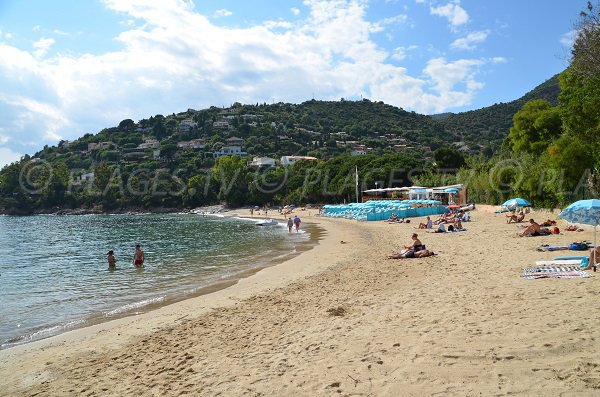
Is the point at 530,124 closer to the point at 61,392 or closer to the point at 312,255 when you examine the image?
the point at 312,255

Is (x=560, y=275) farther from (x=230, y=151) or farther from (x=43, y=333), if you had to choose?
(x=230, y=151)

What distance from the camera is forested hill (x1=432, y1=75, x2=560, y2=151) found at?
13838 centimetres

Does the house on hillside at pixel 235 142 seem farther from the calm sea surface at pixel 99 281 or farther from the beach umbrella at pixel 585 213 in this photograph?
the beach umbrella at pixel 585 213

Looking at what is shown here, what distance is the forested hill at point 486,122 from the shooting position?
454 feet

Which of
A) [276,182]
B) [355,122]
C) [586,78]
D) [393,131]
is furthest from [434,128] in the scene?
[586,78]

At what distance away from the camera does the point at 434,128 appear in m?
162

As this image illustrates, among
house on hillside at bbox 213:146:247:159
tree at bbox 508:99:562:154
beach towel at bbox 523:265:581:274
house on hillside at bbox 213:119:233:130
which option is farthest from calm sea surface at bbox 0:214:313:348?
house on hillside at bbox 213:119:233:130

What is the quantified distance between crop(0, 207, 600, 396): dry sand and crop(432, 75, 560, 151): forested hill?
12977 centimetres

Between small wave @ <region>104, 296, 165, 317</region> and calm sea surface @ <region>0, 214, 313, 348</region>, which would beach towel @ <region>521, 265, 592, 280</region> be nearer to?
calm sea surface @ <region>0, 214, 313, 348</region>

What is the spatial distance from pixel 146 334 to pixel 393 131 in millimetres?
156269

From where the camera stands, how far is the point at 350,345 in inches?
232

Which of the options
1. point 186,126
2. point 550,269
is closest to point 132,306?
point 550,269

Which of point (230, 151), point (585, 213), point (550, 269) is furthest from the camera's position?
point (230, 151)

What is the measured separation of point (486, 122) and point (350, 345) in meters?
169
